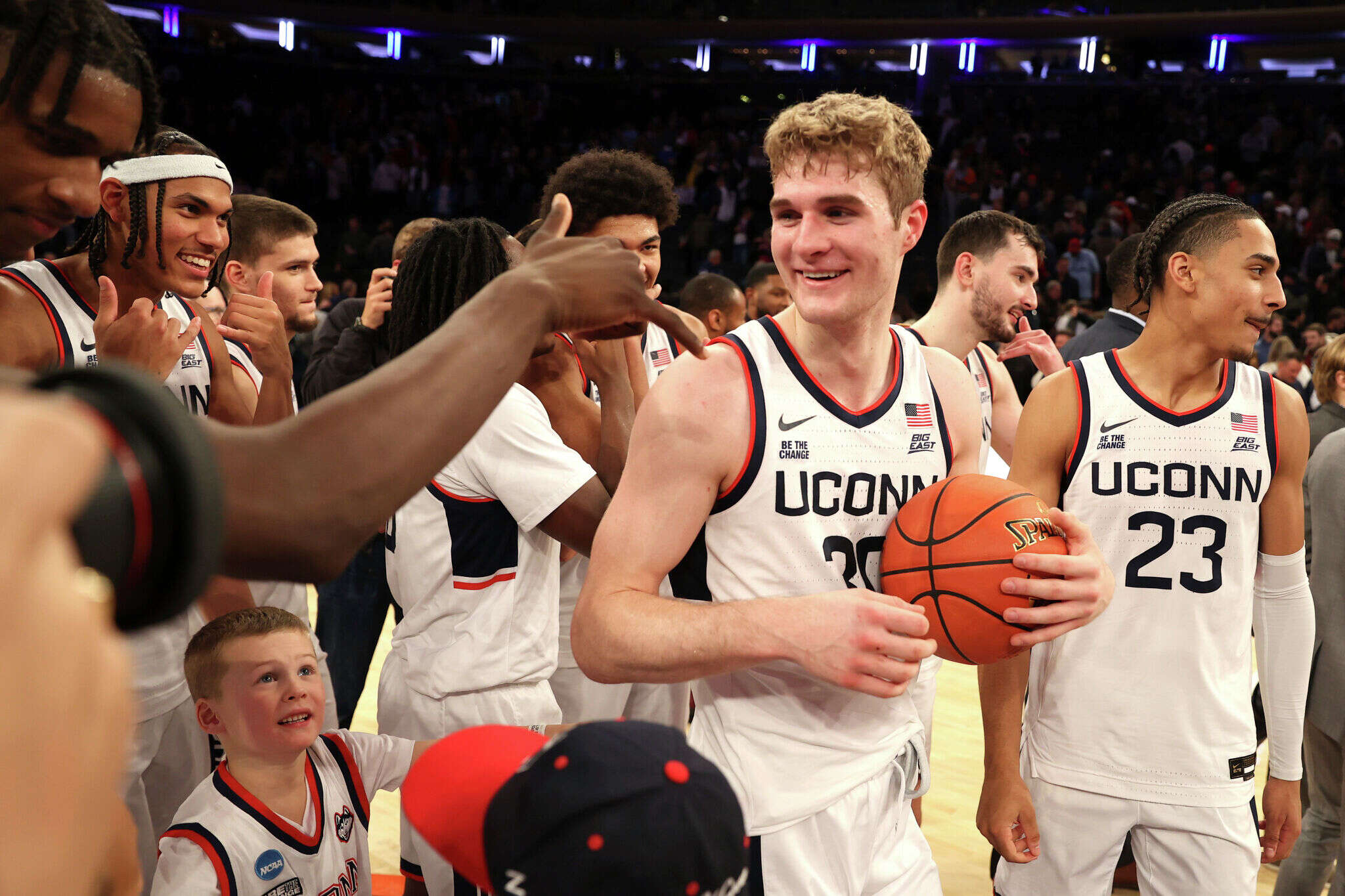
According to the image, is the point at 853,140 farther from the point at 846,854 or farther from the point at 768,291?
the point at 768,291

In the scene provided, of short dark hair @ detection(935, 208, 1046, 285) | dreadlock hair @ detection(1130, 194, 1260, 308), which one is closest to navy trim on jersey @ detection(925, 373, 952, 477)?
dreadlock hair @ detection(1130, 194, 1260, 308)

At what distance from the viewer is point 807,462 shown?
216 cm

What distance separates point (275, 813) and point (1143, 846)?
2.14m

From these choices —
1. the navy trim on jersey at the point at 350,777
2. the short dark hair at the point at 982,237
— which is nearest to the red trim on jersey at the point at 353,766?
the navy trim on jersey at the point at 350,777

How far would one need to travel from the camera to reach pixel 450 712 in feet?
9.04

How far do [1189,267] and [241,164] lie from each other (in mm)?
21204

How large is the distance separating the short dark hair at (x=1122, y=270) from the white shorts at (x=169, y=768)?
4467mm

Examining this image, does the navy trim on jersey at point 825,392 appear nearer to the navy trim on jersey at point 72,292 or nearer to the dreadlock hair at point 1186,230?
the dreadlock hair at point 1186,230

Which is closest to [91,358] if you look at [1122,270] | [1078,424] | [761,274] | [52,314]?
[52,314]

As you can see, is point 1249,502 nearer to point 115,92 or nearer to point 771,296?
point 115,92

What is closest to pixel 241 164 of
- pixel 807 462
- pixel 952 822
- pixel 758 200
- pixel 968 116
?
pixel 758 200

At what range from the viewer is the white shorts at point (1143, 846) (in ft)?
8.70

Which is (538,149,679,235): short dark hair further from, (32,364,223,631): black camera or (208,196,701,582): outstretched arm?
(32,364,223,631): black camera

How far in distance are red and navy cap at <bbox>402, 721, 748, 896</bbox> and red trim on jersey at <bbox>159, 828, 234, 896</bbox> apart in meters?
1.38
